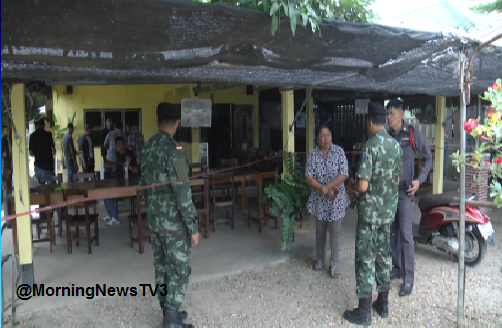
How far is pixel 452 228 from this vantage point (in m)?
4.40

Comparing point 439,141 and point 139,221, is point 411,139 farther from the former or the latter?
point 439,141

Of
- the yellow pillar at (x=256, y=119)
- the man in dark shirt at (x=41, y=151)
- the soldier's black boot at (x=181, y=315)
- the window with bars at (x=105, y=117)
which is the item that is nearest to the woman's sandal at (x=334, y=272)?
the soldier's black boot at (x=181, y=315)

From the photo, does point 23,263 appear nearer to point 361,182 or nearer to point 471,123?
point 361,182

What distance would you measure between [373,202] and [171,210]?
60.7 inches

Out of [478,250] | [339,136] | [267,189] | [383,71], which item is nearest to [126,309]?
[267,189]

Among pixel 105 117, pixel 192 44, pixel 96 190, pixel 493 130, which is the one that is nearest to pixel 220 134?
pixel 105 117

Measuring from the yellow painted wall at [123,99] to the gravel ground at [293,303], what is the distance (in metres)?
6.33

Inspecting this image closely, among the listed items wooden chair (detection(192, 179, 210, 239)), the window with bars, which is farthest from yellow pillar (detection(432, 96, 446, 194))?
the window with bars

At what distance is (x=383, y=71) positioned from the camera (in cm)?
359

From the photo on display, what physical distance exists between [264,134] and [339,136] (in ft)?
7.01

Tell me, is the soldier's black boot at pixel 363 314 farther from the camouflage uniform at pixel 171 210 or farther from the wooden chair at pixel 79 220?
the wooden chair at pixel 79 220

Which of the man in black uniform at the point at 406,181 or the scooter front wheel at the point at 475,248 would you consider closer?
the man in black uniform at the point at 406,181

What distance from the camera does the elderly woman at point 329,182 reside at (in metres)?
4.00

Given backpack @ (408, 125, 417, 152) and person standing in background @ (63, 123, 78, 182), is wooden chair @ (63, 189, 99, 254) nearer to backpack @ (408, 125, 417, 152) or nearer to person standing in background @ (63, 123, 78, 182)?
person standing in background @ (63, 123, 78, 182)
